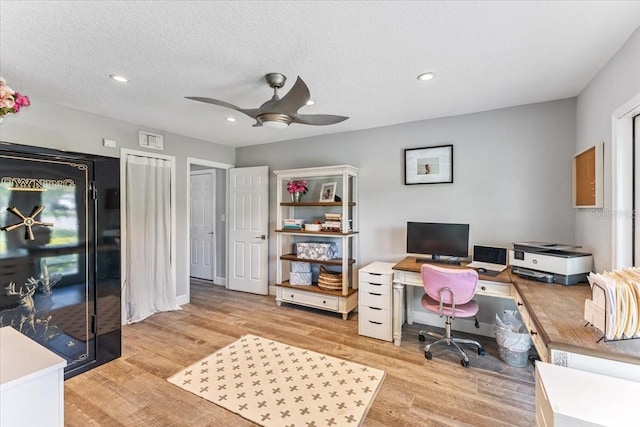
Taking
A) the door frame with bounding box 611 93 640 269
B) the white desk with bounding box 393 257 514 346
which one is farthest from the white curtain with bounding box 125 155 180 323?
the door frame with bounding box 611 93 640 269

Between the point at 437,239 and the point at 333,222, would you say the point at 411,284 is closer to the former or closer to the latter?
the point at 437,239

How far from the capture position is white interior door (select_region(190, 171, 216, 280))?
541 centimetres

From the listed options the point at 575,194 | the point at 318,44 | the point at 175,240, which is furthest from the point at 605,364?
the point at 175,240

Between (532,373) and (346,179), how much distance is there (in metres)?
2.59

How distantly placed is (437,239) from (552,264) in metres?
1.06

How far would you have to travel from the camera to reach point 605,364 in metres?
1.24

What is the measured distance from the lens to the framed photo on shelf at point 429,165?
3305mm

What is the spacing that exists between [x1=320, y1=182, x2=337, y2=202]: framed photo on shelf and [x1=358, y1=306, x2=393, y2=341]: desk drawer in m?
1.48

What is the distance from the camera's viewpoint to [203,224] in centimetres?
555

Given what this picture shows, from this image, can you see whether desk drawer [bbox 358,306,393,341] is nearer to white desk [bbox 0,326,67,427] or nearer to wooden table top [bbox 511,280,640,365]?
wooden table top [bbox 511,280,640,365]

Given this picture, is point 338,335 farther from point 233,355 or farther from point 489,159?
point 489,159

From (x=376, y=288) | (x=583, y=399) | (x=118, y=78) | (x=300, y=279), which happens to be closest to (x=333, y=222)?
(x=300, y=279)

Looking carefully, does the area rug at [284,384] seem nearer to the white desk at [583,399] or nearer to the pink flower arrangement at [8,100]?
the white desk at [583,399]

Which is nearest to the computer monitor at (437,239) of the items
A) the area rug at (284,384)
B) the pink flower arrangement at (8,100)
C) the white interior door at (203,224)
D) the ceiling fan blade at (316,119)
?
the area rug at (284,384)
